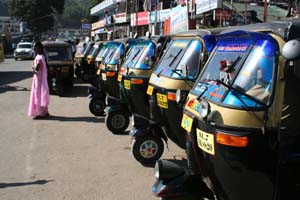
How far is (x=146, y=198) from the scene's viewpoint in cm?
551

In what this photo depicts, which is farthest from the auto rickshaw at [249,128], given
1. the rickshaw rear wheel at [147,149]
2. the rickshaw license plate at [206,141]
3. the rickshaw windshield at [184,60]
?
the rickshaw rear wheel at [147,149]

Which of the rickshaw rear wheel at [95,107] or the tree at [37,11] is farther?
the tree at [37,11]

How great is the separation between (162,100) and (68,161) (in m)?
1.94

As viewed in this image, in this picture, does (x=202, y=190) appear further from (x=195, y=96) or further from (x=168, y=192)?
(x=195, y=96)

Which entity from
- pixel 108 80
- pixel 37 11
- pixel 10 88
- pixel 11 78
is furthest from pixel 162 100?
pixel 37 11

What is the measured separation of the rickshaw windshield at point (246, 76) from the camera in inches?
145

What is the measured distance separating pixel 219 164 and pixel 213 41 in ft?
7.77

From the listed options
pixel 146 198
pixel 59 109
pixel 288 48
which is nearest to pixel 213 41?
pixel 146 198

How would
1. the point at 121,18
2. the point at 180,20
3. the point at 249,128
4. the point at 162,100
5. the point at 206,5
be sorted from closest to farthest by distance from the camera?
the point at 249,128, the point at 162,100, the point at 206,5, the point at 180,20, the point at 121,18

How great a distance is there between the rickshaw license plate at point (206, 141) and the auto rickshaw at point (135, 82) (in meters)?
3.81

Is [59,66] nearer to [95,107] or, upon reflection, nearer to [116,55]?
[95,107]

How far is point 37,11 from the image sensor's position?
84875 millimetres

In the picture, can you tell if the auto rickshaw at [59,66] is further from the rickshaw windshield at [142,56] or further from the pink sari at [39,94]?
the rickshaw windshield at [142,56]

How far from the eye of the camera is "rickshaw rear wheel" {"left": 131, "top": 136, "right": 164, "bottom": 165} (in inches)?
268
